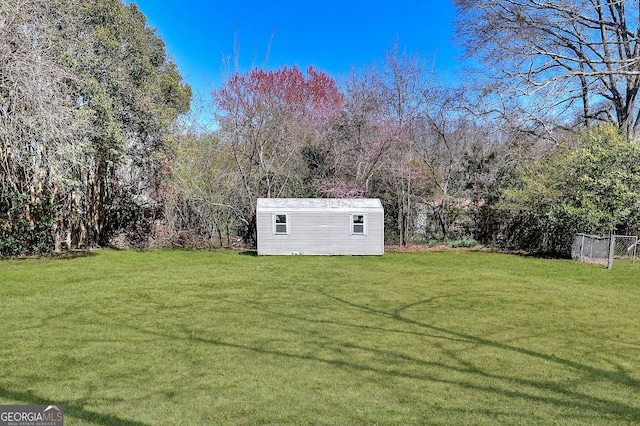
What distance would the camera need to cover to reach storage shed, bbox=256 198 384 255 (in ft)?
38.7

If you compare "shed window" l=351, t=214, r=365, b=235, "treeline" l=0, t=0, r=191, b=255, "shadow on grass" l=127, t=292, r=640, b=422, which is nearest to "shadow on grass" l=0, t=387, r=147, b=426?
"shadow on grass" l=127, t=292, r=640, b=422

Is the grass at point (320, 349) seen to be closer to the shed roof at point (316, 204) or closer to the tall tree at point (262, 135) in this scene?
Answer: the shed roof at point (316, 204)

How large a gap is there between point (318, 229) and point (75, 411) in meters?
9.22

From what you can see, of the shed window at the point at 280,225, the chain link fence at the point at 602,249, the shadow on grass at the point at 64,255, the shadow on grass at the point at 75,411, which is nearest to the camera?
the shadow on grass at the point at 75,411

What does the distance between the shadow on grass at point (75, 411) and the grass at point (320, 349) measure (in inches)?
0.5

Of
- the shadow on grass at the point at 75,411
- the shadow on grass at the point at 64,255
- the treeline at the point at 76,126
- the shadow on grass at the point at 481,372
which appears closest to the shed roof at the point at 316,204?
the treeline at the point at 76,126

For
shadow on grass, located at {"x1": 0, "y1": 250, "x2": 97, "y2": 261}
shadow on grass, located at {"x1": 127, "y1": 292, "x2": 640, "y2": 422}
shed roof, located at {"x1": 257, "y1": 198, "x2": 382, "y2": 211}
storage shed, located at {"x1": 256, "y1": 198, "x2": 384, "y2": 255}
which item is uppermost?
shed roof, located at {"x1": 257, "y1": 198, "x2": 382, "y2": 211}

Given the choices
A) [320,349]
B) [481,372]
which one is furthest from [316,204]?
[481,372]

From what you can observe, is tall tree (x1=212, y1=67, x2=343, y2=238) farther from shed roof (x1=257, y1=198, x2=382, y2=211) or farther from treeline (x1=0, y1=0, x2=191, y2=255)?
treeline (x1=0, y1=0, x2=191, y2=255)

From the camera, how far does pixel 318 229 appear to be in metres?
11.9

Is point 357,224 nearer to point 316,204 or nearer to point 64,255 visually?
point 316,204

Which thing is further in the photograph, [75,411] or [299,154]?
[299,154]

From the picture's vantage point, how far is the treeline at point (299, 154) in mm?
10508

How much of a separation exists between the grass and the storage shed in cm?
352
